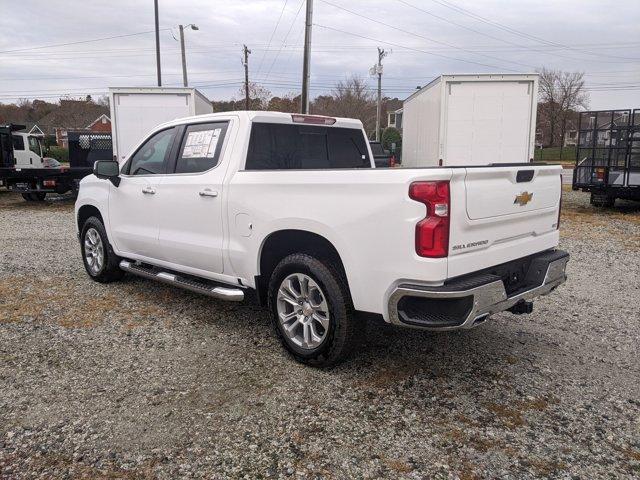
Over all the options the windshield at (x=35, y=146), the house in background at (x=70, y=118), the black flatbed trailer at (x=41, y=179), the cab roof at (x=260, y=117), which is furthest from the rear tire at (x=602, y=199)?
the house in background at (x=70, y=118)

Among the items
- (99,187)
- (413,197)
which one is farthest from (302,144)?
(99,187)

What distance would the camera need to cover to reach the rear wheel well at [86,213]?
6395 mm

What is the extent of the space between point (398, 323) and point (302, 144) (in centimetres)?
225

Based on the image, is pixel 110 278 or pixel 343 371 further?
pixel 110 278

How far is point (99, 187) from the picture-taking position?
6062mm


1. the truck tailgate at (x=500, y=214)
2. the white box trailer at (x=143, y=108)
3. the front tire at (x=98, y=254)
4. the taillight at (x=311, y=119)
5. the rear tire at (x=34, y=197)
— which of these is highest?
the white box trailer at (x=143, y=108)

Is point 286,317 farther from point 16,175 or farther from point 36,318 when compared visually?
point 16,175

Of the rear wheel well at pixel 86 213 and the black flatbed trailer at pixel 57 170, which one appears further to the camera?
the black flatbed trailer at pixel 57 170

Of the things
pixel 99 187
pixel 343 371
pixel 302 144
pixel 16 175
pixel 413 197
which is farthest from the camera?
pixel 16 175

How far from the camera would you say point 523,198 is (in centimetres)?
362

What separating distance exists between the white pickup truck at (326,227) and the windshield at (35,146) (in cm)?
1535

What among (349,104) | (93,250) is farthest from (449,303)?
(349,104)

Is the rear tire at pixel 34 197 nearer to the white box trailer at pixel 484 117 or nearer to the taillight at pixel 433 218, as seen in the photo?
the white box trailer at pixel 484 117

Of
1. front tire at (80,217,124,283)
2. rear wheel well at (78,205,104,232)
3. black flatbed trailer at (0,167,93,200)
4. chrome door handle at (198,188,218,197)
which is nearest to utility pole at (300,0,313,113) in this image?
black flatbed trailer at (0,167,93,200)
